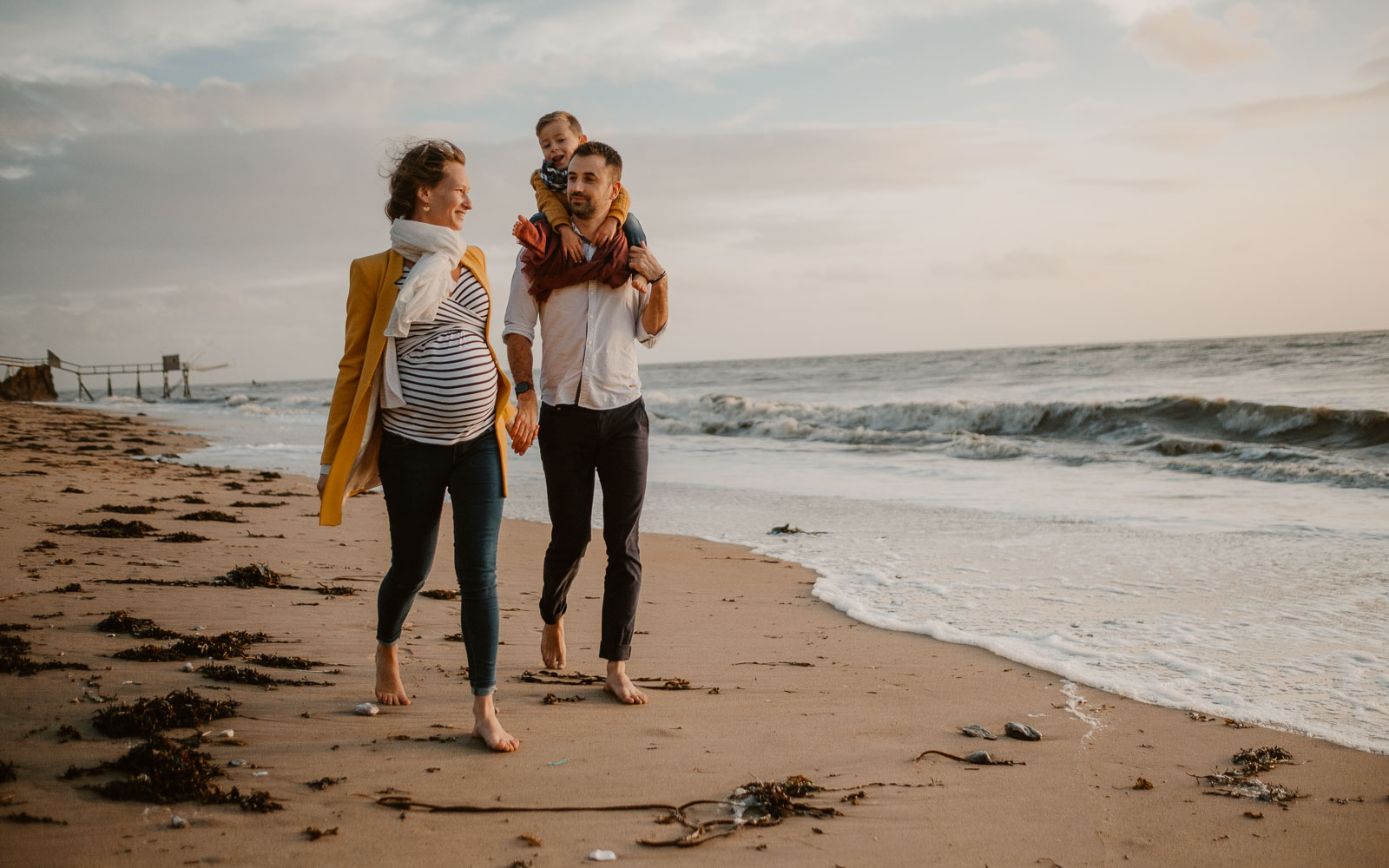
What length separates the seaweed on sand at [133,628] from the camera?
359 cm

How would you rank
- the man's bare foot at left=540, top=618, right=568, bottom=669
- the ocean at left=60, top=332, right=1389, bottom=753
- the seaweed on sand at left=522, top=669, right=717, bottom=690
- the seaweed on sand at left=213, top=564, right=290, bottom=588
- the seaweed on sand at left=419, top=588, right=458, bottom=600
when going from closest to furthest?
1. the seaweed on sand at left=522, top=669, right=717, bottom=690
2. the man's bare foot at left=540, top=618, right=568, bottom=669
3. the ocean at left=60, top=332, right=1389, bottom=753
4. the seaweed on sand at left=213, top=564, right=290, bottom=588
5. the seaweed on sand at left=419, top=588, right=458, bottom=600

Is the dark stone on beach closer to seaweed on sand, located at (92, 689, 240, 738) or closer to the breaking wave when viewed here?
seaweed on sand, located at (92, 689, 240, 738)

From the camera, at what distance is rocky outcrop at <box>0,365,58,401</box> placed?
142 ft

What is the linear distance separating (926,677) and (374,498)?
6.99 m

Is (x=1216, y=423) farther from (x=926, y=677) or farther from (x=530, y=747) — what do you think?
(x=530, y=747)

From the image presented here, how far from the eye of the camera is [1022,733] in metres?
3.01

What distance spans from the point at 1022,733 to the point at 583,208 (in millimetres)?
2388

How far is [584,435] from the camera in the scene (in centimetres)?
333

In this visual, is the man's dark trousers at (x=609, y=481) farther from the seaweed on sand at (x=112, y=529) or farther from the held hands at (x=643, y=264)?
the seaweed on sand at (x=112, y=529)

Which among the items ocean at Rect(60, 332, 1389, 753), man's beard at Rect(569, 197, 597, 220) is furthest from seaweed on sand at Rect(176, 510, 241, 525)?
man's beard at Rect(569, 197, 597, 220)

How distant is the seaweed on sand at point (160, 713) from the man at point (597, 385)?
1299 mm

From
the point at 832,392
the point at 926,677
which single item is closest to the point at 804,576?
the point at 926,677

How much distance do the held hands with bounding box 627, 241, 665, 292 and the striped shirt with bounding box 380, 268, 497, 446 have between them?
2.25 feet

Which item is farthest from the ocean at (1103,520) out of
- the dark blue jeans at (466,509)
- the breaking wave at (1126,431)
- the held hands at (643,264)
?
the dark blue jeans at (466,509)
